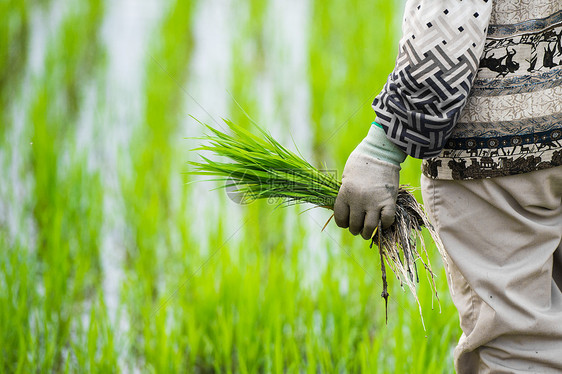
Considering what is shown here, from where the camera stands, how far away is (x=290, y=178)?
120 cm

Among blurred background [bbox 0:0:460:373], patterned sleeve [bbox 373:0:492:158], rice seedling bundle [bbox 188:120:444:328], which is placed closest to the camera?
patterned sleeve [bbox 373:0:492:158]

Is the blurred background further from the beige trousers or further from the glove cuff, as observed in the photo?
the glove cuff

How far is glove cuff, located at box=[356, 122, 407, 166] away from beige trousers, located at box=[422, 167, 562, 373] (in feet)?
0.35

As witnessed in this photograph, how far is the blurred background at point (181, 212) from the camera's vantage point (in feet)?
5.08

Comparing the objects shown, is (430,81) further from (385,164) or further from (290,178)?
(290,178)

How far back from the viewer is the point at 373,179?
1.00 metres

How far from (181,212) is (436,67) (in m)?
1.34

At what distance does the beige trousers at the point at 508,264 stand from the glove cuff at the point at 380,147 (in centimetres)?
11

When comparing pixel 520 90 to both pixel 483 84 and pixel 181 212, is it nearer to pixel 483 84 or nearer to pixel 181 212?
pixel 483 84

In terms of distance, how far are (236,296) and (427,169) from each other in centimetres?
84

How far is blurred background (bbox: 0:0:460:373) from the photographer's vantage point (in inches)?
61.0

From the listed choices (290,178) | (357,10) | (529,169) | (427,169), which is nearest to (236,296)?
(290,178)

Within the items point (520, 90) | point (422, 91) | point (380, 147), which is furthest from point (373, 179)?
point (520, 90)

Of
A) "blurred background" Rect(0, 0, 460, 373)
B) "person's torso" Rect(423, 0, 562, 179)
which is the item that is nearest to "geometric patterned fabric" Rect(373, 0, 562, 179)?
"person's torso" Rect(423, 0, 562, 179)
